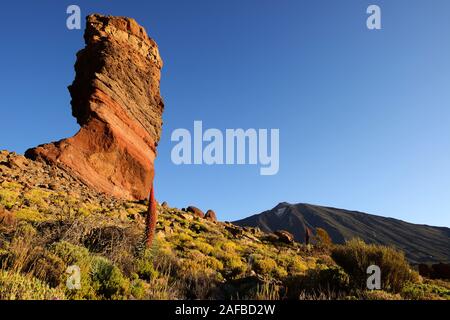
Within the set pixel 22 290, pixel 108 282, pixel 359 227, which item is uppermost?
pixel 359 227

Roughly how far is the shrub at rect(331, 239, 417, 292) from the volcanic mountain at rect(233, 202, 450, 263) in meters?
70.0

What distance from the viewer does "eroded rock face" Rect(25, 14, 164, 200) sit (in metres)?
25.6

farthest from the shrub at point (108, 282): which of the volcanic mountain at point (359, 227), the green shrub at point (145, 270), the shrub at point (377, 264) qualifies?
the volcanic mountain at point (359, 227)

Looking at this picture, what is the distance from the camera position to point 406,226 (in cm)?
10312

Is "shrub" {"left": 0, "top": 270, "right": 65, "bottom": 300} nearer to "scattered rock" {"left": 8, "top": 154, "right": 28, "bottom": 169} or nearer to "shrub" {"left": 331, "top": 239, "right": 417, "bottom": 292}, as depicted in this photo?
"shrub" {"left": 331, "top": 239, "right": 417, "bottom": 292}

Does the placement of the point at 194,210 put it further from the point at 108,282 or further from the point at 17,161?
the point at 108,282

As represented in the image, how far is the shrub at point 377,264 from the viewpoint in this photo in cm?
1092

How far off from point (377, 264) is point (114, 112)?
80.1 feet

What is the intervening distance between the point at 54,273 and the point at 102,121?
73.5 ft

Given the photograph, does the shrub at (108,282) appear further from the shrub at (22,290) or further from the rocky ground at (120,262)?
the shrub at (22,290)

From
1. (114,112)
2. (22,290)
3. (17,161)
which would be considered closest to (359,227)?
(114,112)

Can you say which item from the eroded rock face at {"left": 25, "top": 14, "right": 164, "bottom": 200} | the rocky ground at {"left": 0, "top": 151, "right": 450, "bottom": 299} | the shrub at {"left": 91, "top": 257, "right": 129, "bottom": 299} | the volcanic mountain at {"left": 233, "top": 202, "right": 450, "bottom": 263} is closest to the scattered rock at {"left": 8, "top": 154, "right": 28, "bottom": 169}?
the rocky ground at {"left": 0, "top": 151, "right": 450, "bottom": 299}

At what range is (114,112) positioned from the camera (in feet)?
96.7
